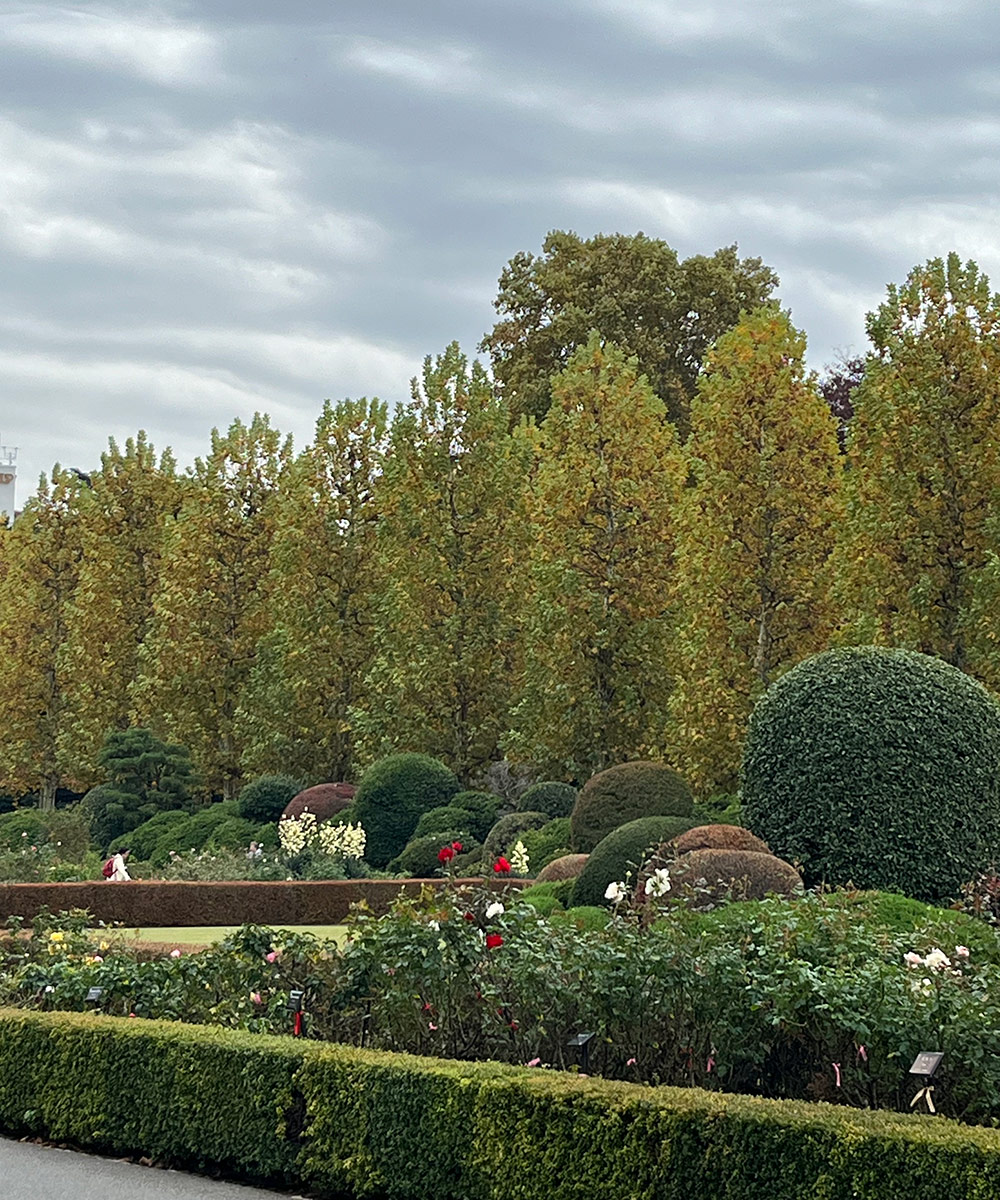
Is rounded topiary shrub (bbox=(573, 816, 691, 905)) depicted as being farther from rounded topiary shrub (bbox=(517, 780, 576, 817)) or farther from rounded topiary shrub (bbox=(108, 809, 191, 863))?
rounded topiary shrub (bbox=(108, 809, 191, 863))

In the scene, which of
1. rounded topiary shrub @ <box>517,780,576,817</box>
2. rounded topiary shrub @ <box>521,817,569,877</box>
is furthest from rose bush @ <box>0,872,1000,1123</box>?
rounded topiary shrub @ <box>517,780,576,817</box>

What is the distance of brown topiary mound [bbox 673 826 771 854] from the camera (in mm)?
12328

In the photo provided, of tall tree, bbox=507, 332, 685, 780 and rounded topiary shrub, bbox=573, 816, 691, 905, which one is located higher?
tall tree, bbox=507, 332, 685, 780

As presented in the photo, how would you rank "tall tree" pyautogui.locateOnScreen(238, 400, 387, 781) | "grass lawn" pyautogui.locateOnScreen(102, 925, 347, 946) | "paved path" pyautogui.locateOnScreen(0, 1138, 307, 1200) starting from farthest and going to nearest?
"tall tree" pyautogui.locateOnScreen(238, 400, 387, 781) < "grass lawn" pyautogui.locateOnScreen(102, 925, 347, 946) < "paved path" pyautogui.locateOnScreen(0, 1138, 307, 1200)

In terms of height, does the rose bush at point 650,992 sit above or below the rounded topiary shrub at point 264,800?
above

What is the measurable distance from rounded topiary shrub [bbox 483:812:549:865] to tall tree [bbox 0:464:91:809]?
60.0ft

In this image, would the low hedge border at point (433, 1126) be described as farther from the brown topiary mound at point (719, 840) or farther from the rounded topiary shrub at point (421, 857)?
the rounded topiary shrub at point (421, 857)

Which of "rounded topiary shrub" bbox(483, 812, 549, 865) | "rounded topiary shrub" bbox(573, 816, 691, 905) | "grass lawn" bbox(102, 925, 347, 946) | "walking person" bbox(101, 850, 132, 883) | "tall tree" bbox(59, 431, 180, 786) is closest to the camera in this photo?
"rounded topiary shrub" bbox(573, 816, 691, 905)

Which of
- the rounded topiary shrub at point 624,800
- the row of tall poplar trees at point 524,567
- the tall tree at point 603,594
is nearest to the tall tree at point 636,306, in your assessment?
the row of tall poplar trees at point 524,567

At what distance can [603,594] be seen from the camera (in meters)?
22.7

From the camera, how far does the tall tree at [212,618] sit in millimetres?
30922

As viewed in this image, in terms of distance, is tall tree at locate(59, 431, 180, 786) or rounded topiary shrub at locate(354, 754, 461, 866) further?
tall tree at locate(59, 431, 180, 786)

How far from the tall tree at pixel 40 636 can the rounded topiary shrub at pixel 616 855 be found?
24.3 metres

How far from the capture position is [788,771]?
13.0 m
